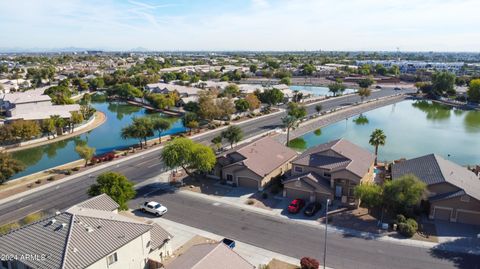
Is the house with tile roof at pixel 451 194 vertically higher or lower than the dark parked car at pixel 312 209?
higher

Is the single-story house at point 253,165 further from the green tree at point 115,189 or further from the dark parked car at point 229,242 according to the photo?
the green tree at point 115,189

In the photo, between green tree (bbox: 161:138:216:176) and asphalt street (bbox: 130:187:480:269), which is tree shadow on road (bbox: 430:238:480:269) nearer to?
asphalt street (bbox: 130:187:480:269)

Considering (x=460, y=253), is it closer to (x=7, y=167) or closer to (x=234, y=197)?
(x=234, y=197)

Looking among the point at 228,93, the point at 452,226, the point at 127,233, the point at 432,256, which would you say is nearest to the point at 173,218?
the point at 127,233

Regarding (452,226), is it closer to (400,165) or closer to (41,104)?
(400,165)

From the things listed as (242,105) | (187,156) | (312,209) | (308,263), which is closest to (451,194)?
(312,209)

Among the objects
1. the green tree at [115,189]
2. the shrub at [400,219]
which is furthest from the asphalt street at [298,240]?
the green tree at [115,189]
